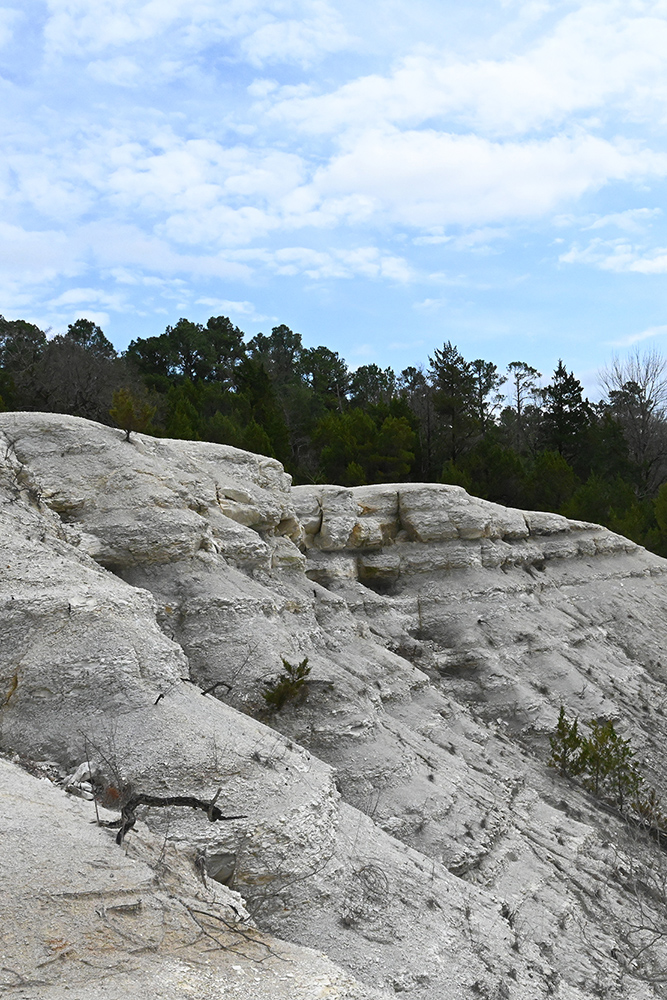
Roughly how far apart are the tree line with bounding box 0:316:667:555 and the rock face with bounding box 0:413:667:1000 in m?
4.18

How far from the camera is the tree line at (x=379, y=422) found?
2895 cm

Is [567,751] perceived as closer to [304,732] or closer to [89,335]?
[304,732]

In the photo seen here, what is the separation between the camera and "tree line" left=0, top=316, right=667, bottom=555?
29.0 m

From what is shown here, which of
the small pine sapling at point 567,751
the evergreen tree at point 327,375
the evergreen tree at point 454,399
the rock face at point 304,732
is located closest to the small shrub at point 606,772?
the small pine sapling at point 567,751

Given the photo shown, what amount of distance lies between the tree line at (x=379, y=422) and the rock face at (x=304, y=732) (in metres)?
4.18

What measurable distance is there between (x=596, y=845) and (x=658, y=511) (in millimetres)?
19962

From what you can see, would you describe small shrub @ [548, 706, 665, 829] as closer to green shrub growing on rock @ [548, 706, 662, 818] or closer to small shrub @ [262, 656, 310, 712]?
green shrub growing on rock @ [548, 706, 662, 818]

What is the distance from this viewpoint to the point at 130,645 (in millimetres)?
7836

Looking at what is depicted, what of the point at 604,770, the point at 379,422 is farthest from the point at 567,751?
the point at 379,422

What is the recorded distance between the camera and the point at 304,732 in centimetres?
1040

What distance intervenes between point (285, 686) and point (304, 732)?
24.4 inches

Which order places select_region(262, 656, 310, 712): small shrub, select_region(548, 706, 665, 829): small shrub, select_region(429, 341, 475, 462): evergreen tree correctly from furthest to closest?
1. select_region(429, 341, 475, 462): evergreen tree
2. select_region(548, 706, 665, 829): small shrub
3. select_region(262, 656, 310, 712): small shrub

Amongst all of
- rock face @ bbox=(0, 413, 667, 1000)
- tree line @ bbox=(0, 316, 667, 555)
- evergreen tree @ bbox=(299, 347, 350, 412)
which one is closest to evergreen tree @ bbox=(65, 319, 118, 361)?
tree line @ bbox=(0, 316, 667, 555)

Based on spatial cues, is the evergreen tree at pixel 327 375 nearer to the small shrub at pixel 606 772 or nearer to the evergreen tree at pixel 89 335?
the evergreen tree at pixel 89 335
